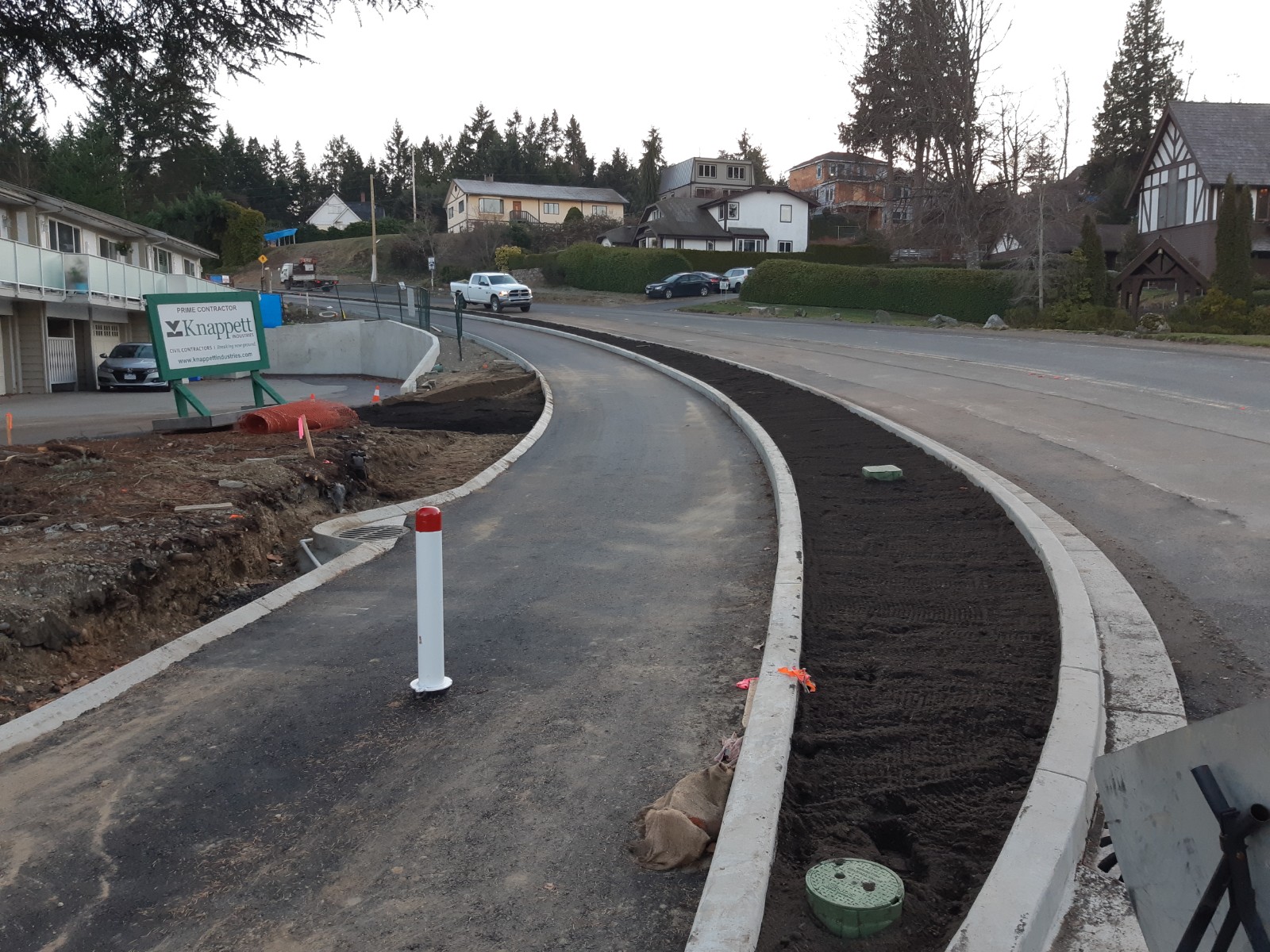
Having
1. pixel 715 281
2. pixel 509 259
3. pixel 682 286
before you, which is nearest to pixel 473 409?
pixel 682 286

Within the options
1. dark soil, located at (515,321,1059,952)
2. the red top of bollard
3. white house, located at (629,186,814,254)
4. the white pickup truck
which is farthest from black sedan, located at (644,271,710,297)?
the red top of bollard

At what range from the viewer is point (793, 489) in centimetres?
950

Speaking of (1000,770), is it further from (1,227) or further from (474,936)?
(1,227)

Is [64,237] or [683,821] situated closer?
[683,821]

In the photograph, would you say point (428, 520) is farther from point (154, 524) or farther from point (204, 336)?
point (204, 336)

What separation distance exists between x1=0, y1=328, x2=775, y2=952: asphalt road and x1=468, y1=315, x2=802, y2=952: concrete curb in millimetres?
178

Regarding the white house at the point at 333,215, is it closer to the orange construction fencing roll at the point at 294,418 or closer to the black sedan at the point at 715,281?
the black sedan at the point at 715,281

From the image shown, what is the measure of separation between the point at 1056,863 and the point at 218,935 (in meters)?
2.71

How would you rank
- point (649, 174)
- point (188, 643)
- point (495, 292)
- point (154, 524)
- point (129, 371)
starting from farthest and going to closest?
point (649, 174), point (495, 292), point (129, 371), point (154, 524), point (188, 643)

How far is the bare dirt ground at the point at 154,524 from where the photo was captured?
6340 millimetres

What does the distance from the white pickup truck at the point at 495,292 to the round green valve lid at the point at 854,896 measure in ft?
149

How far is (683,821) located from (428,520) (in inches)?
85.3

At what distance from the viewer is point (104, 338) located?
36688 mm

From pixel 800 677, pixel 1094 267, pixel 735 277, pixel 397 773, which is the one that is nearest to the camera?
pixel 397 773
